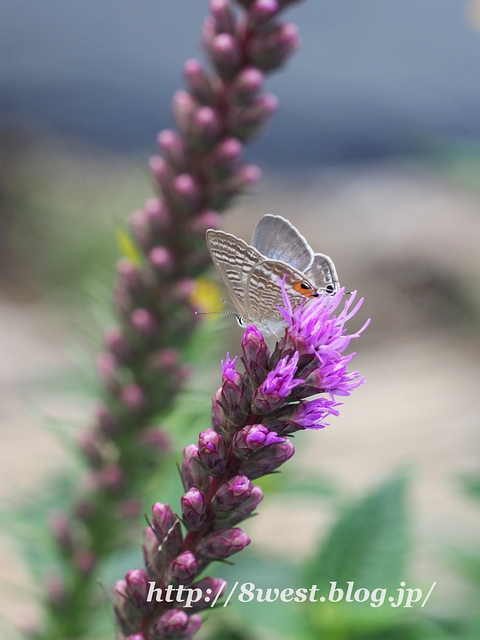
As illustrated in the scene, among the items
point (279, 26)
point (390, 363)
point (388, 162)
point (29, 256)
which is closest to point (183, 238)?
point (279, 26)

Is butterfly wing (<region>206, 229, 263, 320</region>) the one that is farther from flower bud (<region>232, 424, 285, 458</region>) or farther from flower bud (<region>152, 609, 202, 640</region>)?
flower bud (<region>152, 609, 202, 640</region>)

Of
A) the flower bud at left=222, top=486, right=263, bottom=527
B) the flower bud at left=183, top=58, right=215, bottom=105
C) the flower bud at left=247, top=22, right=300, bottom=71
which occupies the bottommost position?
the flower bud at left=222, top=486, right=263, bottom=527

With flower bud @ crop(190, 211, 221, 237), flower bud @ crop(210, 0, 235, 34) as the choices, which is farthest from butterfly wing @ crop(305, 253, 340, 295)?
flower bud @ crop(210, 0, 235, 34)

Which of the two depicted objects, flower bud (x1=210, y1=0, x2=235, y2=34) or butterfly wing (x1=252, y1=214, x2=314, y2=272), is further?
flower bud (x1=210, y1=0, x2=235, y2=34)

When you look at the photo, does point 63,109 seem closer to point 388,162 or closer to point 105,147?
point 105,147

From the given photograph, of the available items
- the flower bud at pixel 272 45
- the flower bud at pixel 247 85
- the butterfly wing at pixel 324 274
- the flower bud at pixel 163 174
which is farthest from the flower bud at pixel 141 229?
the butterfly wing at pixel 324 274

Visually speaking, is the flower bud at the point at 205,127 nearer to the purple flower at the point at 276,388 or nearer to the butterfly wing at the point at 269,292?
the butterfly wing at the point at 269,292

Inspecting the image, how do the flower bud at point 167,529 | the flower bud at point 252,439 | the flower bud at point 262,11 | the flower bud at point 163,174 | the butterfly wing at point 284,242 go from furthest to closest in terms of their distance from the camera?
the flower bud at point 163,174 → the flower bud at point 262,11 → the butterfly wing at point 284,242 → the flower bud at point 167,529 → the flower bud at point 252,439
